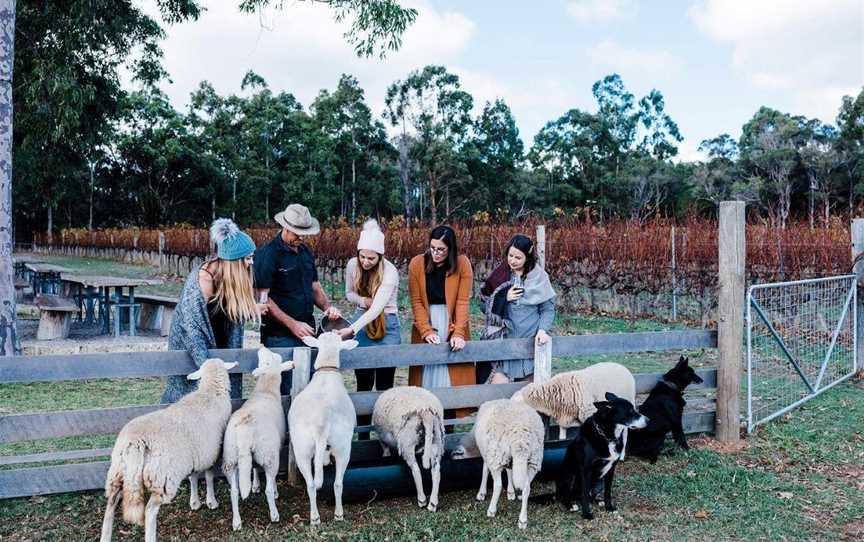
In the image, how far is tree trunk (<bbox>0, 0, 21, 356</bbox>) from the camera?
8727mm

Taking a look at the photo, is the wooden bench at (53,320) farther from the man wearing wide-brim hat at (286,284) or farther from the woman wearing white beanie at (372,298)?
the woman wearing white beanie at (372,298)

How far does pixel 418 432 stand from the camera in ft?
14.4

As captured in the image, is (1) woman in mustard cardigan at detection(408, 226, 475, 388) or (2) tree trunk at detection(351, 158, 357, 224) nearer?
(1) woman in mustard cardigan at detection(408, 226, 475, 388)

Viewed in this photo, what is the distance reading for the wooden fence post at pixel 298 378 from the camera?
4.76 meters

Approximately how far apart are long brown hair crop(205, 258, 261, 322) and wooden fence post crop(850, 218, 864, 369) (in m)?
8.12

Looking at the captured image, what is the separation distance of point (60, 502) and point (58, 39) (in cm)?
1338

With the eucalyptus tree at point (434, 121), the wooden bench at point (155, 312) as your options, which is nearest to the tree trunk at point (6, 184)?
the wooden bench at point (155, 312)

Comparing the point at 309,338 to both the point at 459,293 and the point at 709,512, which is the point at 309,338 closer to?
the point at 459,293

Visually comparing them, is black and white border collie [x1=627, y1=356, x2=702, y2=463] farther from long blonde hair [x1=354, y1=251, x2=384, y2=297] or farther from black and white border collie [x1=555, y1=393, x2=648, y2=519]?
long blonde hair [x1=354, y1=251, x2=384, y2=297]

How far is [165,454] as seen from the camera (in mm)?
3641

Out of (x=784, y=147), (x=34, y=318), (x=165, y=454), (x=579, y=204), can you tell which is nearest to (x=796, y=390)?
(x=165, y=454)

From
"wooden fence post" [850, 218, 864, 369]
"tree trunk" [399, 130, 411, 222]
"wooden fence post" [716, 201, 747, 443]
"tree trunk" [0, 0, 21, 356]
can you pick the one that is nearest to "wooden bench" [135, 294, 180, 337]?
"tree trunk" [0, 0, 21, 356]

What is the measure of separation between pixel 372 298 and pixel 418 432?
127cm

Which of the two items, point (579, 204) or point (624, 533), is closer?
point (624, 533)
